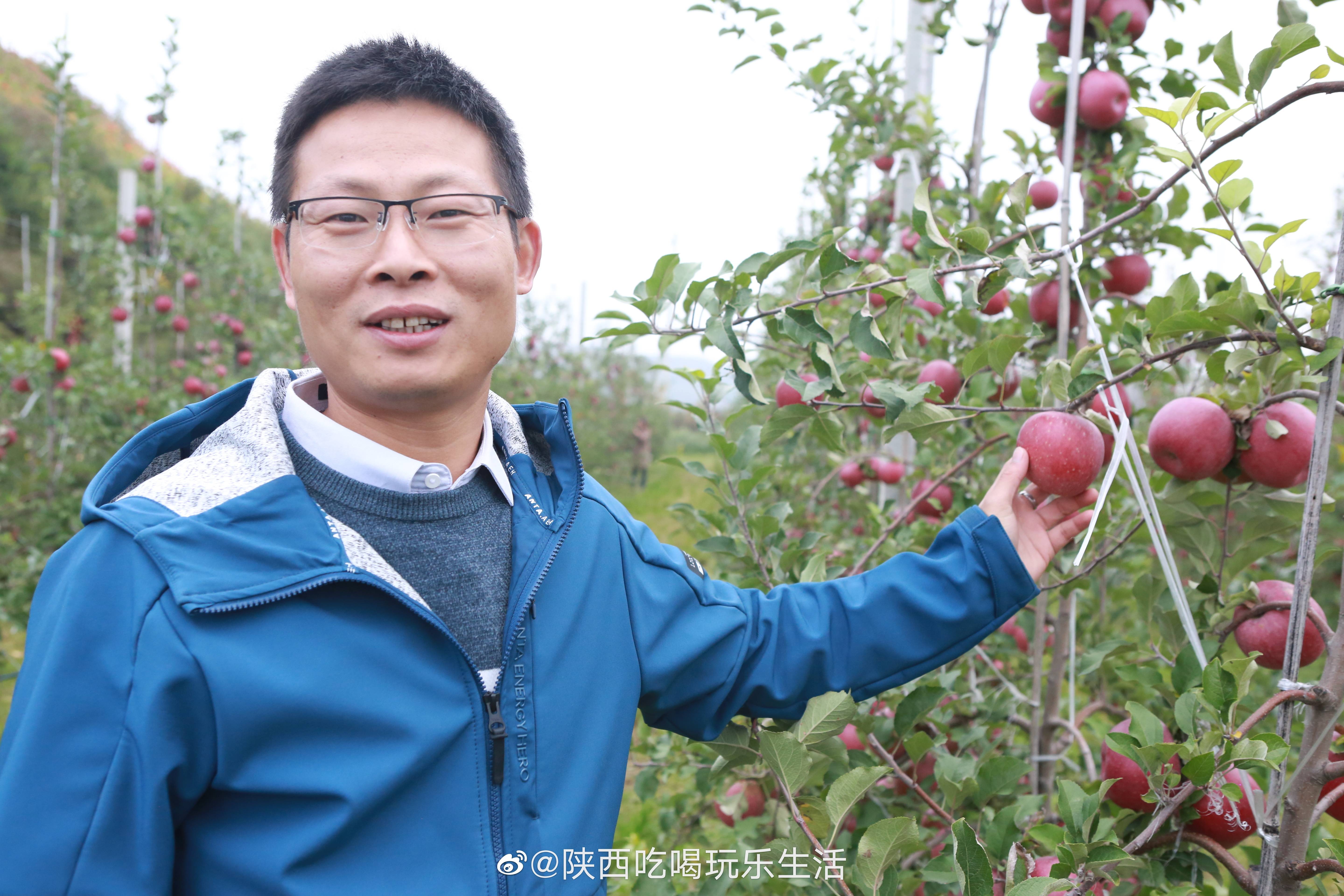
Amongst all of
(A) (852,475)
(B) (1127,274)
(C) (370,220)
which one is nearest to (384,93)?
(C) (370,220)

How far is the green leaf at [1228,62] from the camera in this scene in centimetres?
96

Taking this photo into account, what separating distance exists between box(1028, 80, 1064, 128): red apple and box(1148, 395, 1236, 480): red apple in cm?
66

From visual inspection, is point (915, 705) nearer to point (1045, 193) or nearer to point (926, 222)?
point (926, 222)

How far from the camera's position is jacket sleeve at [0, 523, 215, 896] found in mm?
700

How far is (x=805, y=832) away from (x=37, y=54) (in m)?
5.49

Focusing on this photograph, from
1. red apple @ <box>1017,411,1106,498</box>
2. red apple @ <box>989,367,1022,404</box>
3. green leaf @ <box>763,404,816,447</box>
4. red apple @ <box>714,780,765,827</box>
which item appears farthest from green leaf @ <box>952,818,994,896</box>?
red apple @ <box>714,780,765,827</box>

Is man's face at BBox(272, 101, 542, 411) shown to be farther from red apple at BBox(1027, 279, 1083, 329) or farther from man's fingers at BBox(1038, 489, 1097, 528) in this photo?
red apple at BBox(1027, 279, 1083, 329)

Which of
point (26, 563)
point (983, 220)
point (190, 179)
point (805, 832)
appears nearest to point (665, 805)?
point (805, 832)

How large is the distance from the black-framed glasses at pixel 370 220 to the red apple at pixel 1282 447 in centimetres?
93

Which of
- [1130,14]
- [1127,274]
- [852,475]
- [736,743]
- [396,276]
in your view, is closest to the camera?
[396,276]

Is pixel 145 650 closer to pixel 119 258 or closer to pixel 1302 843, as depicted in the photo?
pixel 1302 843

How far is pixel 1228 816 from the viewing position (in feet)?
3.22

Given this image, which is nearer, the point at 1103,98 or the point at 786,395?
the point at 1103,98

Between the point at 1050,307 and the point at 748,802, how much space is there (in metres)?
1.10
